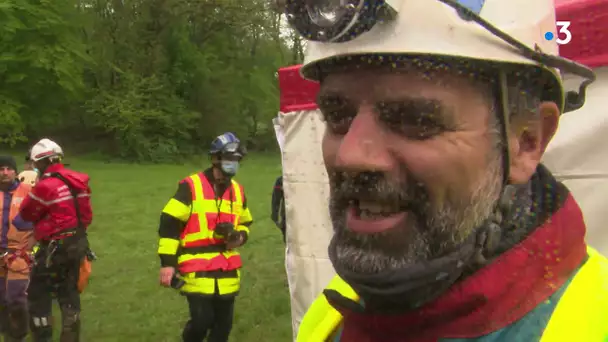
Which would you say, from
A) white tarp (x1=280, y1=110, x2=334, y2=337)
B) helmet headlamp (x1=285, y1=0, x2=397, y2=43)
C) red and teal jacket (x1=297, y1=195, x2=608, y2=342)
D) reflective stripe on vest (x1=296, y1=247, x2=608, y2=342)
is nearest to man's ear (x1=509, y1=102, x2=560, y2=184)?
red and teal jacket (x1=297, y1=195, x2=608, y2=342)

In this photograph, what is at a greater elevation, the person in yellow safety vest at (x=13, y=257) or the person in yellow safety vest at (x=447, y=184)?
the person in yellow safety vest at (x=447, y=184)

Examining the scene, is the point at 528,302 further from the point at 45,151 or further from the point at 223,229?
the point at 45,151

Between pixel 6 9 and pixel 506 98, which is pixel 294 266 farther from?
pixel 6 9

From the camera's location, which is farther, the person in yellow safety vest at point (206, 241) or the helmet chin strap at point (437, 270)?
the person in yellow safety vest at point (206, 241)

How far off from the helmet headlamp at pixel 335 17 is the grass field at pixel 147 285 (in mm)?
5310

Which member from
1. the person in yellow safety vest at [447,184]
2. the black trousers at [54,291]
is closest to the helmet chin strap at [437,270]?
the person in yellow safety vest at [447,184]

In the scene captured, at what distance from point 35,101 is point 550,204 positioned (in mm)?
29505

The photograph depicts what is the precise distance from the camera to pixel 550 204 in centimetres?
143

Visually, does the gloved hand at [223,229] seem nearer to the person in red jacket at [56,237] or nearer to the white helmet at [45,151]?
the person in red jacket at [56,237]

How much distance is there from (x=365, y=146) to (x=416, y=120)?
11 centimetres

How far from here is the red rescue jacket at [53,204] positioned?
589 centimetres

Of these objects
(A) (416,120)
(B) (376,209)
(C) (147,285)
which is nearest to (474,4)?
(A) (416,120)

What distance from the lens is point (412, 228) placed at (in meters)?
1.32

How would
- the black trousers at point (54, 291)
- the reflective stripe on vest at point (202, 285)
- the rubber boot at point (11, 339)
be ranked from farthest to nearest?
the rubber boot at point (11, 339) → the black trousers at point (54, 291) → the reflective stripe on vest at point (202, 285)
